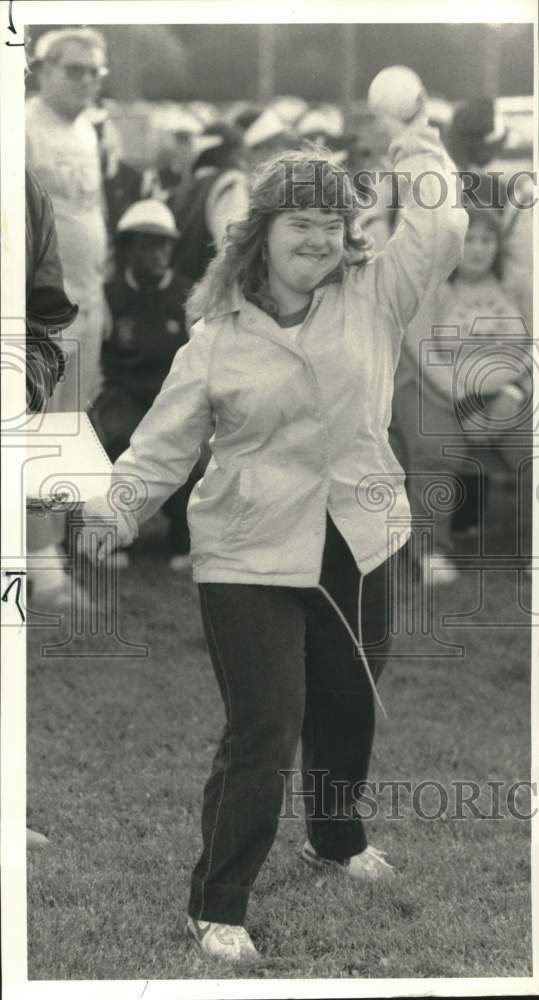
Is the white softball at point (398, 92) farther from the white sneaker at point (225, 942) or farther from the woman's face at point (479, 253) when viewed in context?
the woman's face at point (479, 253)

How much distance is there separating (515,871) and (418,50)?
174 cm

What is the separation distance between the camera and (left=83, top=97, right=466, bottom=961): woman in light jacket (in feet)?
10.6

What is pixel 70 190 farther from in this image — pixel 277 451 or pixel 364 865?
pixel 364 865

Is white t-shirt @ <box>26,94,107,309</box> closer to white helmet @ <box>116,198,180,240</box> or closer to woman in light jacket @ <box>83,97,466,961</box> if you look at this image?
white helmet @ <box>116,198,180,240</box>

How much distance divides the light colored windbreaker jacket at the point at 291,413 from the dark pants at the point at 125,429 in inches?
11.3

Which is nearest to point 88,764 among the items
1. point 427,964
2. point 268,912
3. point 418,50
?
point 268,912

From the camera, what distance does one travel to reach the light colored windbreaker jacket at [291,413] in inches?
127

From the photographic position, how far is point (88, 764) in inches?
180

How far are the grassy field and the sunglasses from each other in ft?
4.46

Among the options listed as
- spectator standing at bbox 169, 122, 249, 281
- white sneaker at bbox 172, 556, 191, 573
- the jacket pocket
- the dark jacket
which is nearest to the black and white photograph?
the jacket pocket

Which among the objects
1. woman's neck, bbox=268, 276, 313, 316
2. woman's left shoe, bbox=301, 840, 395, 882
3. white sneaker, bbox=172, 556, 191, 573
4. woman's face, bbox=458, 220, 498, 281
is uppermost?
woman's face, bbox=458, 220, 498, 281

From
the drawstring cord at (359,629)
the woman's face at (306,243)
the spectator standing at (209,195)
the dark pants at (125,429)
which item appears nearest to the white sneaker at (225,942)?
the drawstring cord at (359,629)

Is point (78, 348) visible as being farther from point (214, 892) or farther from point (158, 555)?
point (158, 555)

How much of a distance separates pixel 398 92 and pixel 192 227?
299 cm
